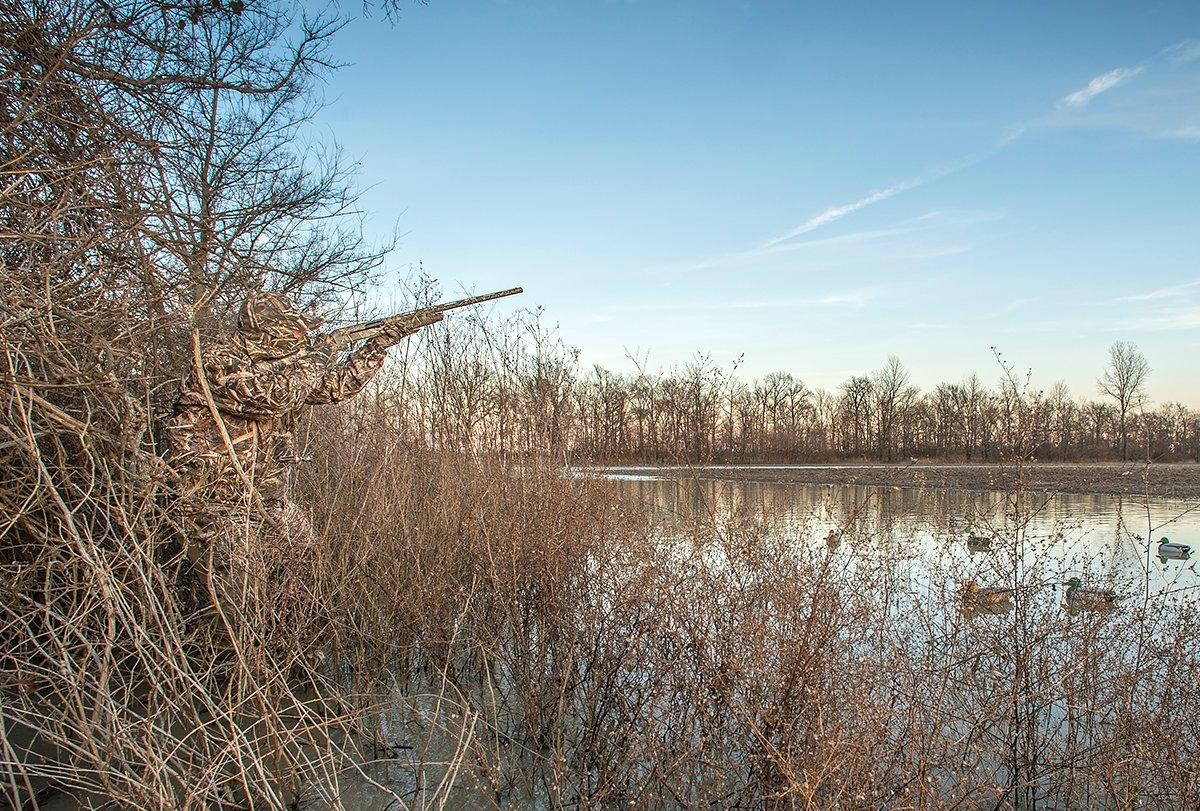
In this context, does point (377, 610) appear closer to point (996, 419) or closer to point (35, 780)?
point (35, 780)

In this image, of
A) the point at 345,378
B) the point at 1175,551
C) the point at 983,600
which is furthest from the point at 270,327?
the point at 1175,551

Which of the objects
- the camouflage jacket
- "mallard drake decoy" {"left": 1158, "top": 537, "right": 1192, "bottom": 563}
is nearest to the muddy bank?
"mallard drake decoy" {"left": 1158, "top": 537, "right": 1192, "bottom": 563}

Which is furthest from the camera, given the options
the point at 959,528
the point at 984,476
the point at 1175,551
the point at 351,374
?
the point at 984,476

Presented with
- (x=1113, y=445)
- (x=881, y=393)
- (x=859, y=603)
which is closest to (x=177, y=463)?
(x=859, y=603)

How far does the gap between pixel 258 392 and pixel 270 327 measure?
13.7 inches

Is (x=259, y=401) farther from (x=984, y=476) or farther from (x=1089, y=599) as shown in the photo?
(x=984, y=476)

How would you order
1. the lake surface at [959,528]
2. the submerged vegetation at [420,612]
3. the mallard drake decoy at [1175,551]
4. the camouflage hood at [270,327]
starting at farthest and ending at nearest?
the mallard drake decoy at [1175,551] → the lake surface at [959,528] → the camouflage hood at [270,327] → the submerged vegetation at [420,612]

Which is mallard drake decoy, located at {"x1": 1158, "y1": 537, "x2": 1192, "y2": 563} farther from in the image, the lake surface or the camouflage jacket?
the camouflage jacket

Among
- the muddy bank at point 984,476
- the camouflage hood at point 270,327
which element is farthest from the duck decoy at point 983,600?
the camouflage hood at point 270,327

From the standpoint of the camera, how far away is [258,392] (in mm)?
3926

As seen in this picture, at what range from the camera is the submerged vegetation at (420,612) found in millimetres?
2830

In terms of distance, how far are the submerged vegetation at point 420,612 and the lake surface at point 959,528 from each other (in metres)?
0.20

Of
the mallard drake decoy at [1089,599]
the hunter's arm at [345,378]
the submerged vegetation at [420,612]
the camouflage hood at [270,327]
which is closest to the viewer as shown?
the submerged vegetation at [420,612]

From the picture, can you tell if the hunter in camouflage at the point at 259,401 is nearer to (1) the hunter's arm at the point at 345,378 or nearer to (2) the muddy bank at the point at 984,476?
(1) the hunter's arm at the point at 345,378
